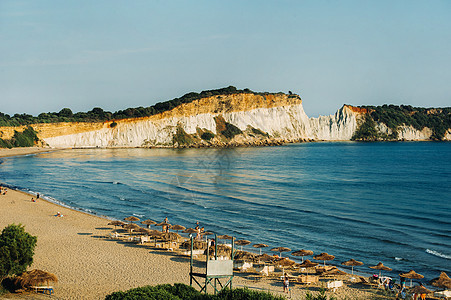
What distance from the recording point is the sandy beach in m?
18.2

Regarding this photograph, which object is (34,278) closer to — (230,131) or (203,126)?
(203,126)

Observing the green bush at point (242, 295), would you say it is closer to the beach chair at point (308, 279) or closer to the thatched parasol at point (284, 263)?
the beach chair at point (308, 279)

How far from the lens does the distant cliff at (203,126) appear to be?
111 m

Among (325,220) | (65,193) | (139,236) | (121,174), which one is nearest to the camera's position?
(139,236)

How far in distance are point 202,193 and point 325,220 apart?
55.2 feet

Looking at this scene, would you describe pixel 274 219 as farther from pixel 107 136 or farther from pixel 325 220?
pixel 107 136

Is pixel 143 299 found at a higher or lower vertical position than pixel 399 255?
higher

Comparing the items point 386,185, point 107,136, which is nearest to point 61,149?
point 107,136

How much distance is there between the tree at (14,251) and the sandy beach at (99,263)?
1.19 meters

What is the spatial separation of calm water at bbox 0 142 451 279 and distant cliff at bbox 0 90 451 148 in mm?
39680

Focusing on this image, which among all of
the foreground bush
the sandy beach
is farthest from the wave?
the foreground bush

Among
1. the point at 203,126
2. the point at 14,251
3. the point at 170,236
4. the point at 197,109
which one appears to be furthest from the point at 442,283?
the point at 197,109

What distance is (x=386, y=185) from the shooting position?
51.1 meters

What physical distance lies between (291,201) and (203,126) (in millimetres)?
89796
